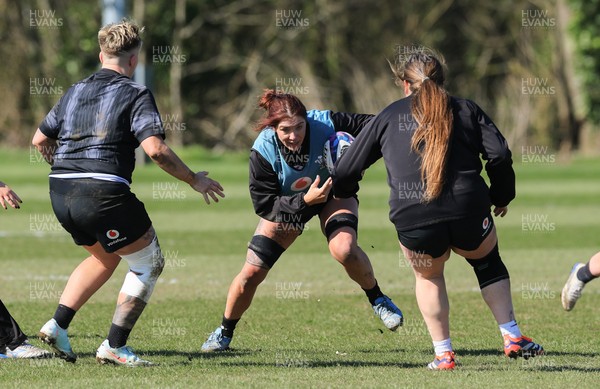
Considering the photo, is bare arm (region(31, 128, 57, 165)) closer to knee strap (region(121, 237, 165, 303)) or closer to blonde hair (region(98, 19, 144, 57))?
blonde hair (region(98, 19, 144, 57))

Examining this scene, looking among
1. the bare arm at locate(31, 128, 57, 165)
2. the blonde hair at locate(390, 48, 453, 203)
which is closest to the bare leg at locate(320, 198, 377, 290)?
the blonde hair at locate(390, 48, 453, 203)

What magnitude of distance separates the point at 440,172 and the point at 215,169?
24203mm

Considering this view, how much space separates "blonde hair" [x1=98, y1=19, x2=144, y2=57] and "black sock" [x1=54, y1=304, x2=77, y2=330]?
1.61 meters

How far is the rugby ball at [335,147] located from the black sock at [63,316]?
1.90 meters

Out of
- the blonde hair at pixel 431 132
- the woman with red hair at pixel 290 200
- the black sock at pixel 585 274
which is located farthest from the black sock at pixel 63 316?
the black sock at pixel 585 274

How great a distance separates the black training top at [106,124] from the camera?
669 cm

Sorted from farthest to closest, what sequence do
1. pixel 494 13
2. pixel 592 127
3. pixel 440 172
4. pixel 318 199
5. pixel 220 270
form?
1. pixel 494 13
2. pixel 592 127
3. pixel 220 270
4. pixel 318 199
5. pixel 440 172

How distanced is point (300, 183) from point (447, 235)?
1541 millimetres

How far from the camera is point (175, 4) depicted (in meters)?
39.3

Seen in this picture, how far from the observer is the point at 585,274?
748cm

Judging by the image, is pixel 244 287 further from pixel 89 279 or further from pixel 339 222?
pixel 89 279

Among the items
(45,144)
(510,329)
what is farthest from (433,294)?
(45,144)

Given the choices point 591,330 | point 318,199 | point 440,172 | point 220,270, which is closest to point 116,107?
point 318,199

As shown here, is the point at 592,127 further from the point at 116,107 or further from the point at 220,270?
the point at 116,107
